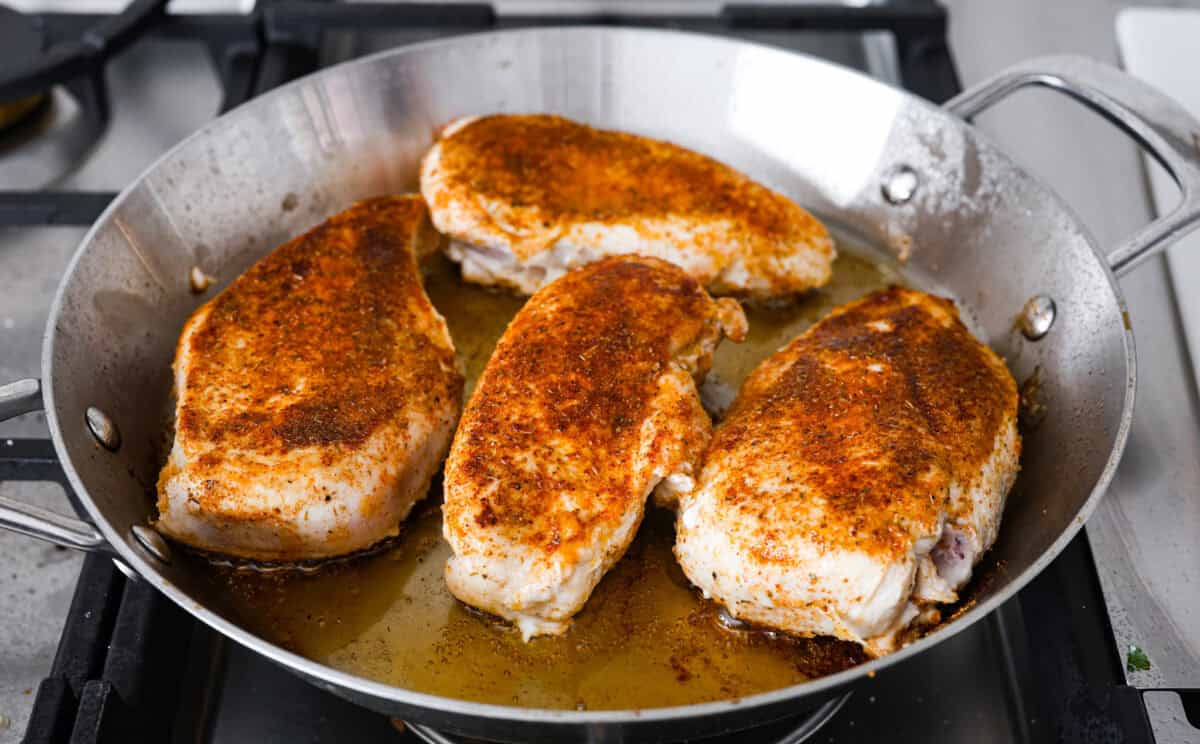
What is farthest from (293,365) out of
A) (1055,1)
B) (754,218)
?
(1055,1)

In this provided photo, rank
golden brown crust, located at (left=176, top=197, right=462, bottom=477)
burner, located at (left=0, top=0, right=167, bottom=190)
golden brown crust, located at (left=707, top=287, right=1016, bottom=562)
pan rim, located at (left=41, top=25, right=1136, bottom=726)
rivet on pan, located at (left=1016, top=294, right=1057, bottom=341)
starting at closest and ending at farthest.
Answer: pan rim, located at (left=41, top=25, right=1136, bottom=726) < golden brown crust, located at (left=707, top=287, right=1016, bottom=562) < golden brown crust, located at (left=176, top=197, right=462, bottom=477) < rivet on pan, located at (left=1016, top=294, right=1057, bottom=341) < burner, located at (left=0, top=0, right=167, bottom=190)

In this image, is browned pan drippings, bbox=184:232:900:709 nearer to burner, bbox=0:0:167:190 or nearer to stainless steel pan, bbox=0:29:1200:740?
stainless steel pan, bbox=0:29:1200:740

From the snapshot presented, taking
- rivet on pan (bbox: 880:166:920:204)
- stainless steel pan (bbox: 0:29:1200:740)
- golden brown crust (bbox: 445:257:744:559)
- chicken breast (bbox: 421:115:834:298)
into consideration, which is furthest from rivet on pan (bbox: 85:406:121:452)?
rivet on pan (bbox: 880:166:920:204)

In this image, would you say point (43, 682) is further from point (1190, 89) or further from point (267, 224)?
point (1190, 89)

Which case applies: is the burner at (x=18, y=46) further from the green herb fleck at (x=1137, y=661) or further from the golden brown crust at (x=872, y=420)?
the green herb fleck at (x=1137, y=661)

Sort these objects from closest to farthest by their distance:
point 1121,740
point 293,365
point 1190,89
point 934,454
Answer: point 1121,740, point 934,454, point 293,365, point 1190,89

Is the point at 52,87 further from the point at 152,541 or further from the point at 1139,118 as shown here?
the point at 1139,118
